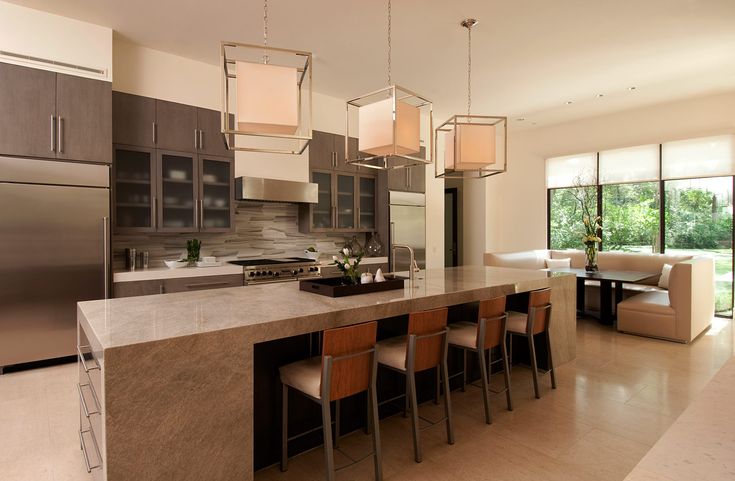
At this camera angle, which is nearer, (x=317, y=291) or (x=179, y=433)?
(x=179, y=433)

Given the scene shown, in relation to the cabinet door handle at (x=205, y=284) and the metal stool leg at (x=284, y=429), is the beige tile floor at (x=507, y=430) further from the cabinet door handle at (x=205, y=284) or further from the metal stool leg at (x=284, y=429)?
the cabinet door handle at (x=205, y=284)

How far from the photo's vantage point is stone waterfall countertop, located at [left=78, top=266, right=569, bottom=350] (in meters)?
1.73

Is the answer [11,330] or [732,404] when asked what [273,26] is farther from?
A: [732,404]

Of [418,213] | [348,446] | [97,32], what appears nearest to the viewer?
[348,446]

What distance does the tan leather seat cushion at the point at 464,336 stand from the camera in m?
2.78

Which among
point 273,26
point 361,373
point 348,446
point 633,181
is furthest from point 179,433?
point 633,181

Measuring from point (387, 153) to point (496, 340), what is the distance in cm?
147

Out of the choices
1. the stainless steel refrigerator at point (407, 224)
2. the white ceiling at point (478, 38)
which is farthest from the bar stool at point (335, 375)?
the stainless steel refrigerator at point (407, 224)

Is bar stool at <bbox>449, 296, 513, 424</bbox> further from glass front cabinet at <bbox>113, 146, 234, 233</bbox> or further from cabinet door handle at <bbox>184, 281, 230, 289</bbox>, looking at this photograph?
glass front cabinet at <bbox>113, 146, 234, 233</bbox>

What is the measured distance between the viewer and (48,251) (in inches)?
146

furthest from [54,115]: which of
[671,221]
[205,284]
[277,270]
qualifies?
[671,221]

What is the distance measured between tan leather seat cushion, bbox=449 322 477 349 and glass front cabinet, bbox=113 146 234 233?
9.92ft

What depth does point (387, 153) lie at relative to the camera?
2676mm

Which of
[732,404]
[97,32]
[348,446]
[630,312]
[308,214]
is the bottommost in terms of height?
[348,446]
